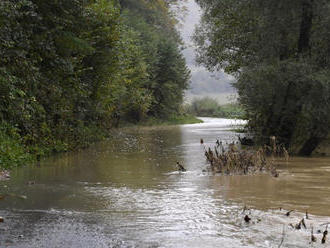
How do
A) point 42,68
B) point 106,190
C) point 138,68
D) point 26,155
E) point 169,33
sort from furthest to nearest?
point 169,33
point 138,68
point 26,155
point 42,68
point 106,190

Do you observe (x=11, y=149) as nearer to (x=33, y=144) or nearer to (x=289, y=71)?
(x=33, y=144)

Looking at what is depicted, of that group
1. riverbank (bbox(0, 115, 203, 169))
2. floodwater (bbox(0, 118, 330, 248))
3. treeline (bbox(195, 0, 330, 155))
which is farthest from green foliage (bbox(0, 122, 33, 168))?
treeline (bbox(195, 0, 330, 155))

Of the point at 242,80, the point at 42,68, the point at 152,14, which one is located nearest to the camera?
the point at 42,68

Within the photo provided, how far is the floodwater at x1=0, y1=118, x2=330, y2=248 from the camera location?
7.39 m

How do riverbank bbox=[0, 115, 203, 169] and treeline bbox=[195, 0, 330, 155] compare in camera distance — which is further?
treeline bbox=[195, 0, 330, 155]

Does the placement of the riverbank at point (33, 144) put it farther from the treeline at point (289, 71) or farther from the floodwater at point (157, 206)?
the treeline at point (289, 71)

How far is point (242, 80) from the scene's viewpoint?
19.0 m

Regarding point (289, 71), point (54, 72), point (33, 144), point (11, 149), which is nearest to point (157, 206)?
point (54, 72)

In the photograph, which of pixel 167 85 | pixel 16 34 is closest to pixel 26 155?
pixel 16 34

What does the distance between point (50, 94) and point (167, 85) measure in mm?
33140

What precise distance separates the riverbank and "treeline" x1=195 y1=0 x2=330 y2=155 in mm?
7490

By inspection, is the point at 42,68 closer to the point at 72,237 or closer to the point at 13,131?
the point at 13,131

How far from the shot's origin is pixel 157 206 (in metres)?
9.74

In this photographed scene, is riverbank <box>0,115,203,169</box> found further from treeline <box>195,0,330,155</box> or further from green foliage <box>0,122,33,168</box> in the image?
treeline <box>195,0,330,155</box>
